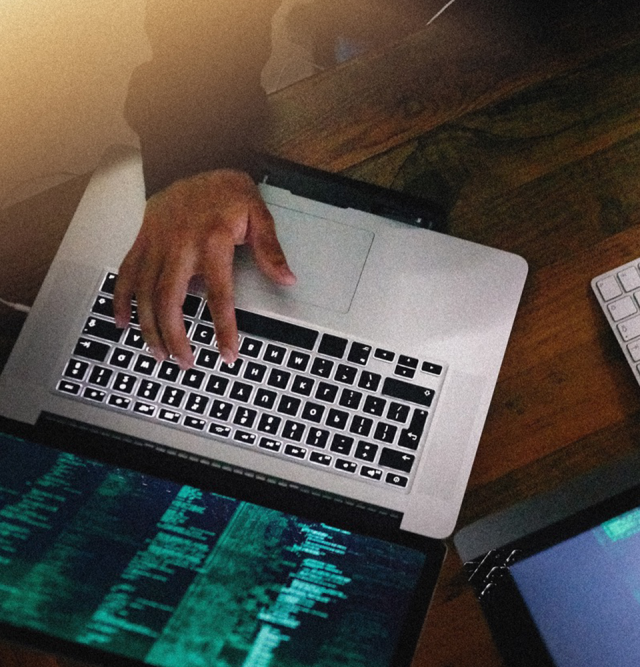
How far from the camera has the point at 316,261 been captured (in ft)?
2.57

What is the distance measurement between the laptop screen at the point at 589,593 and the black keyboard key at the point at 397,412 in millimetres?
189

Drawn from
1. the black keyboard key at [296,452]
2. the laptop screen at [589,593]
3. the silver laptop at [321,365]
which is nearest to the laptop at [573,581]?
the laptop screen at [589,593]

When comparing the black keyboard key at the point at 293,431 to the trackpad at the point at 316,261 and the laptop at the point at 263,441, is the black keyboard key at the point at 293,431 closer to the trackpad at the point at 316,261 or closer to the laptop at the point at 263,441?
the laptop at the point at 263,441

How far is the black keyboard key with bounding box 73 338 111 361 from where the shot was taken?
75cm

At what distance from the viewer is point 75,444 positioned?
2.06 ft

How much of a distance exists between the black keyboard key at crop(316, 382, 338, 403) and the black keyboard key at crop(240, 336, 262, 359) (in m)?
0.08

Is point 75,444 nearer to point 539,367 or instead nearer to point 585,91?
point 539,367

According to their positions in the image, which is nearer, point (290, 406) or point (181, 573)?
point (181, 573)

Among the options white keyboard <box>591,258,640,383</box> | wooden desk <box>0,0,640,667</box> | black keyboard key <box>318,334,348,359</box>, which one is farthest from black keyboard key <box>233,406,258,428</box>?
white keyboard <box>591,258,640,383</box>

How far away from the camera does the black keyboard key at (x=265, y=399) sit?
0.73 m

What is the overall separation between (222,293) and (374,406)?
0.70 feet

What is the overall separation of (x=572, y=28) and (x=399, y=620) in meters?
0.73

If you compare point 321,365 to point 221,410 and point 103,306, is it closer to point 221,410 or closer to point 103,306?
point 221,410

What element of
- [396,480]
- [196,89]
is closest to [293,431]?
[396,480]
